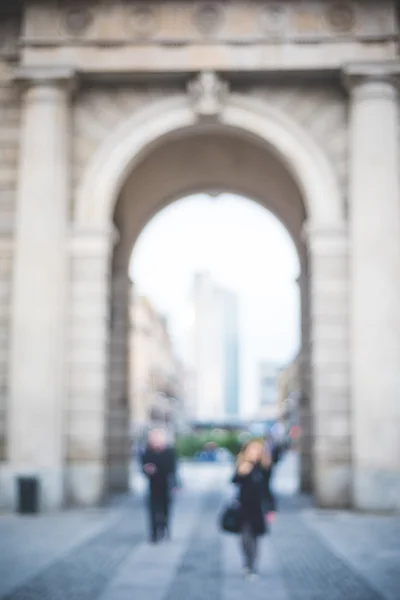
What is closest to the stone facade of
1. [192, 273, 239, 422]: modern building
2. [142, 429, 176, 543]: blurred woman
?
[142, 429, 176, 543]: blurred woman

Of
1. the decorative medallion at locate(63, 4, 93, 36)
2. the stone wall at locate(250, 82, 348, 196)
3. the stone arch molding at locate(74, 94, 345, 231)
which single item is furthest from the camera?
the stone wall at locate(250, 82, 348, 196)

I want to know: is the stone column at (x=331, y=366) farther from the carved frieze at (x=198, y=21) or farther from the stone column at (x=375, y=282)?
the carved frieze at (x=198, y=21)

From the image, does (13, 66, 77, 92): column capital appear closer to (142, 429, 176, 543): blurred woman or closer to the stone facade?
the stone facade

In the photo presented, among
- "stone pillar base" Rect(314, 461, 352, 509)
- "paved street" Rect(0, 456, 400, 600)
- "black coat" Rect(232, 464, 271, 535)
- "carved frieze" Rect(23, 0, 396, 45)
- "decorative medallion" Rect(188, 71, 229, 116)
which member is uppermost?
"carved frieze" Rect(23, 0, 396, 45)

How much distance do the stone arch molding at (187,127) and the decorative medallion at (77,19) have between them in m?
2.05

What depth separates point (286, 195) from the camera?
2450 cm

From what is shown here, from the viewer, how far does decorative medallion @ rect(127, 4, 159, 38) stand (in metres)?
19.3

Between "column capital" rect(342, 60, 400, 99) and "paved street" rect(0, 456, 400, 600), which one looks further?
"column capital" rect(342, 60, 400, 99)

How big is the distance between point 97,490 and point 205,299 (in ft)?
478

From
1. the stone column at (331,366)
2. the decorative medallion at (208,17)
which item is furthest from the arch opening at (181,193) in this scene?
the stone column at (331,366)

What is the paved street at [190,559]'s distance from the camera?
956 cm

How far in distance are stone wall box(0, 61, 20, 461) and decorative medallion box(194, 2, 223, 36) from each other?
13.4ft

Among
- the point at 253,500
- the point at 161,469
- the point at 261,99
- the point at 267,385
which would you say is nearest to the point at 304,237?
the point at 261,99

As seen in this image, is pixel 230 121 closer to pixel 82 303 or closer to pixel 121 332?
pixel 82 303
